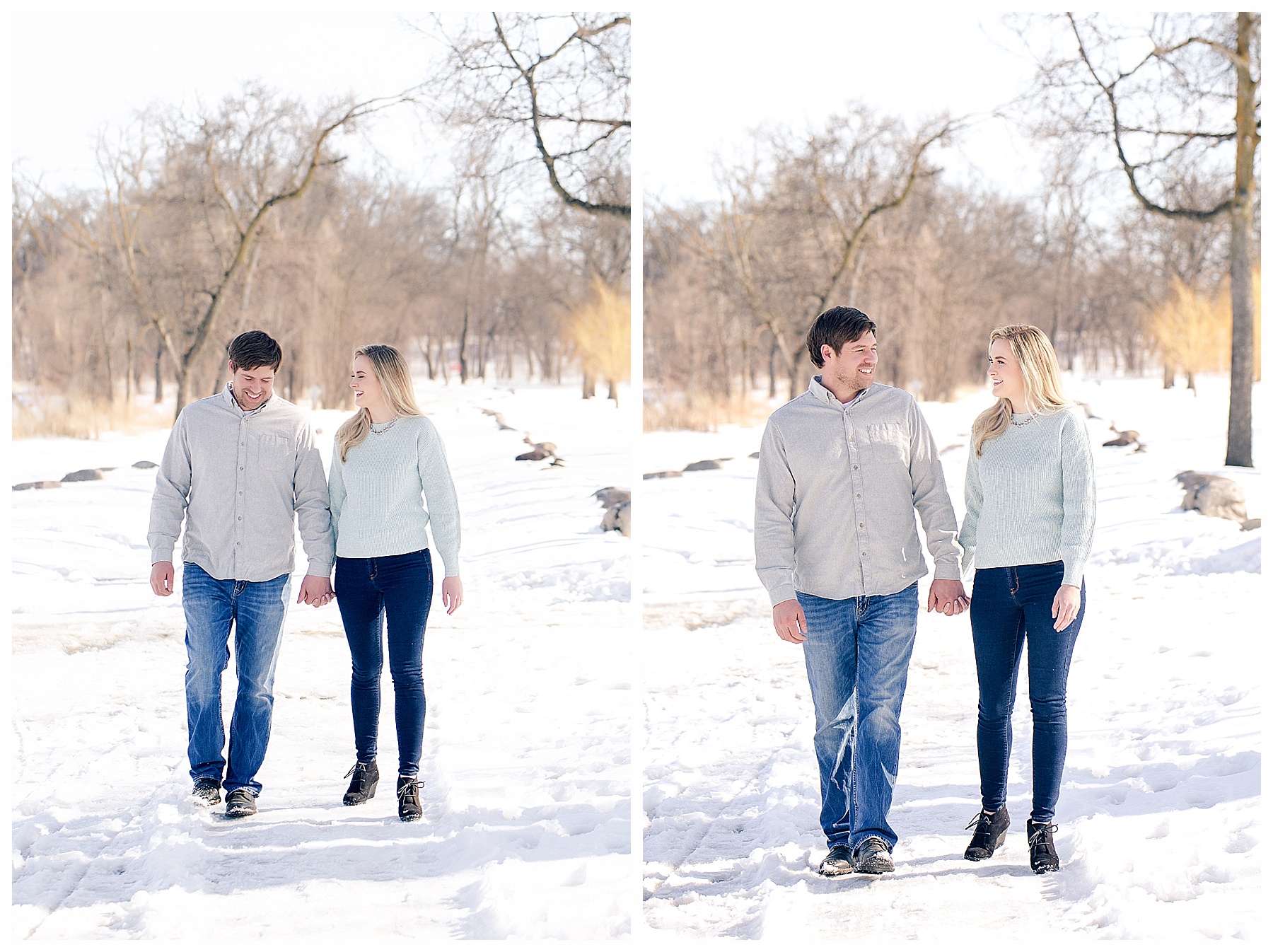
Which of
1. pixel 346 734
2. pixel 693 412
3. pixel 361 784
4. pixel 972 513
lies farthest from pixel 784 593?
pixel 693 412

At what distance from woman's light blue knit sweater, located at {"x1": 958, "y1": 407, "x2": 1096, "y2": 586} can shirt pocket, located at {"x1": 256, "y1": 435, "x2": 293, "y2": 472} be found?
5.47ft

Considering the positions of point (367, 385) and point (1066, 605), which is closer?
point (1066, 605)

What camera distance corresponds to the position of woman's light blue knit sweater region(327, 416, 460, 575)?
2.70m

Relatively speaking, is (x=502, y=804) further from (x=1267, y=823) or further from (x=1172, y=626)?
(x=1172, y=626)

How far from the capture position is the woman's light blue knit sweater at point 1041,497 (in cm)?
231

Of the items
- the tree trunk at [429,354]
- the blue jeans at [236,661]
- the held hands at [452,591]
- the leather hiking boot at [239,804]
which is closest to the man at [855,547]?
the held hands at [452,591]

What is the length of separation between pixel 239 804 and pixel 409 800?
421mm

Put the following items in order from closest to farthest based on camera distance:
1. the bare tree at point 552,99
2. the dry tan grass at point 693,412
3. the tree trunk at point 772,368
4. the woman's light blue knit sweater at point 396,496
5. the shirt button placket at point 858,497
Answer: the shirt button placket at point 858,497 < the woman's light blue knit sweater at point 396,496 < the bare tree at point 552,99 < the dry tan grass at point 693,412 < the tree trunk at point 772,368

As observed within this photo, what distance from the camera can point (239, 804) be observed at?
9.17 feet

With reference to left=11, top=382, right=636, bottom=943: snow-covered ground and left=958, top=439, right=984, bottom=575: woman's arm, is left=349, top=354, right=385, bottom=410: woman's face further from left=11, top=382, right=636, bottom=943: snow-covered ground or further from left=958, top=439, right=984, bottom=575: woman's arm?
left=958, top=439, right=984, bottom=575: woman's arm

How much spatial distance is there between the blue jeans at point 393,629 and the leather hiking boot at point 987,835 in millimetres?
1316

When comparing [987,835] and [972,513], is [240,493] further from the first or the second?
[987,835]

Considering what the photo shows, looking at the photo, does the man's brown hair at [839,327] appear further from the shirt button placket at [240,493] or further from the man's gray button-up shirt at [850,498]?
Answer: the shirt button placket at [240,493]

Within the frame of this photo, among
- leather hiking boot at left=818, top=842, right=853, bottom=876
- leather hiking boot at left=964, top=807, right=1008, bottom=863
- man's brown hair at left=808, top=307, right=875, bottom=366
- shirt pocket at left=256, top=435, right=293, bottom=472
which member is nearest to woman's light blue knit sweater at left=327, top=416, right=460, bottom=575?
shirt pocket at left=256, top=435, right=293, bottom=472
